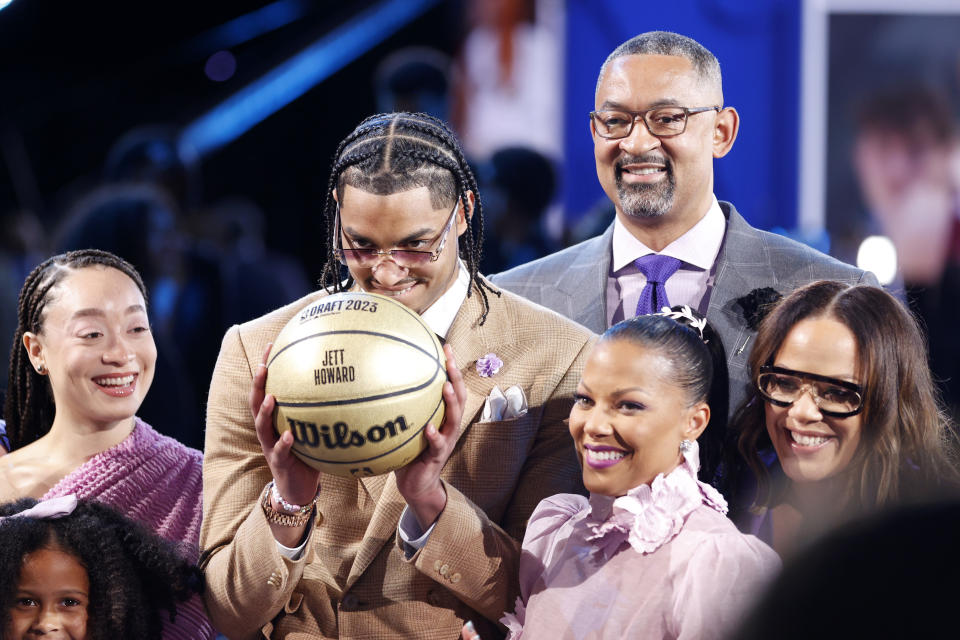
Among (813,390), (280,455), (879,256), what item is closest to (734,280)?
(813,390)

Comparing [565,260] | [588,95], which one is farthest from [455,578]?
[588,95]

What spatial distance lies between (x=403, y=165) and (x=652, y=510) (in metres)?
1.00

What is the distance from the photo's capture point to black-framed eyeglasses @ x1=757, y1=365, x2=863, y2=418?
2.63 metres

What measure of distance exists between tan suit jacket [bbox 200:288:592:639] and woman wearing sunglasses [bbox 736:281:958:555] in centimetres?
51

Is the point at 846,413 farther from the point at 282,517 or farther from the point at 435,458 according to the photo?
the point at 282,517

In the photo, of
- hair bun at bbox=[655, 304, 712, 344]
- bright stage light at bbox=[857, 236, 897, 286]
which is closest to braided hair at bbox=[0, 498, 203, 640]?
hair bun at bbox=[655, 304, 712, 344]

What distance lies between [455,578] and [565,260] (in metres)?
1.42

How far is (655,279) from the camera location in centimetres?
333

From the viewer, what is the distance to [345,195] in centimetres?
268

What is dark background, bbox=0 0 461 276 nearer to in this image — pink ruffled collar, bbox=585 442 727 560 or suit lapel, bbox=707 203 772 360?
suit lapel, bbox=707 203 772 360

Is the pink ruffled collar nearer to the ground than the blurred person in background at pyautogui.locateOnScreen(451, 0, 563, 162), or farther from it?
nearer to the ground

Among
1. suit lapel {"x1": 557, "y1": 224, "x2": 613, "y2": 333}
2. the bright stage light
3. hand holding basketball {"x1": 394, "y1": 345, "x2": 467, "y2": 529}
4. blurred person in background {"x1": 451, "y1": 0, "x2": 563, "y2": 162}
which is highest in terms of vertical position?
blurred person in background {"x1": 451, "y1": 0, "x2": 563, "y2": 162}

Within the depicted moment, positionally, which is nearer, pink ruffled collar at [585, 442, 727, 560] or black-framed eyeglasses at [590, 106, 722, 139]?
pink ruffled collar at [585, 442, 727, 560]

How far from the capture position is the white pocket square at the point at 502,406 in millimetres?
2697
